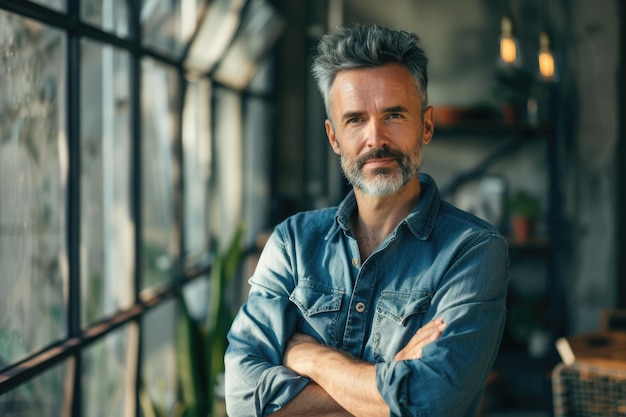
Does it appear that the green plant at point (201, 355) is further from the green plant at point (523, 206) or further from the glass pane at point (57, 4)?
the green plant at point (523, 206)

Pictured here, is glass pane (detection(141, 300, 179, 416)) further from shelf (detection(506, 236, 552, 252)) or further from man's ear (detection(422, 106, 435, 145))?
shelf (detection(506, 236, 552, 252))

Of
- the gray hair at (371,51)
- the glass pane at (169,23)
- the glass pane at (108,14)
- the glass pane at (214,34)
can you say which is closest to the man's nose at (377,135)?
the gray hair at (371,51)

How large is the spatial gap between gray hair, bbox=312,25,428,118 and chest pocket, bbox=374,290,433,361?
1.35ft

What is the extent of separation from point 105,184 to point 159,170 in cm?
75

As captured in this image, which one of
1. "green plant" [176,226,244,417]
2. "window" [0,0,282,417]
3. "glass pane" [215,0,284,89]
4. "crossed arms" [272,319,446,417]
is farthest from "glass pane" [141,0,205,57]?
"crossed arms" [272,319,446,417]

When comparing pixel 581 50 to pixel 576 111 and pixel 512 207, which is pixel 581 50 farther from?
pixel 512 207

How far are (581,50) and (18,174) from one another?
426cm

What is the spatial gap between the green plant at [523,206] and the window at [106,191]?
Result: 6.31ft

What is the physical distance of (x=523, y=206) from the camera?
5.12 m

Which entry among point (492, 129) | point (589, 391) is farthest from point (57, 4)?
point (492, 129)

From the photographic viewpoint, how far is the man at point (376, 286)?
4.70ft

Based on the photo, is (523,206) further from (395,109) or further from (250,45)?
(395,109)

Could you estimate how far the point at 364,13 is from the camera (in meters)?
5.67

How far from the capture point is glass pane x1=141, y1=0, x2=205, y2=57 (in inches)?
134
